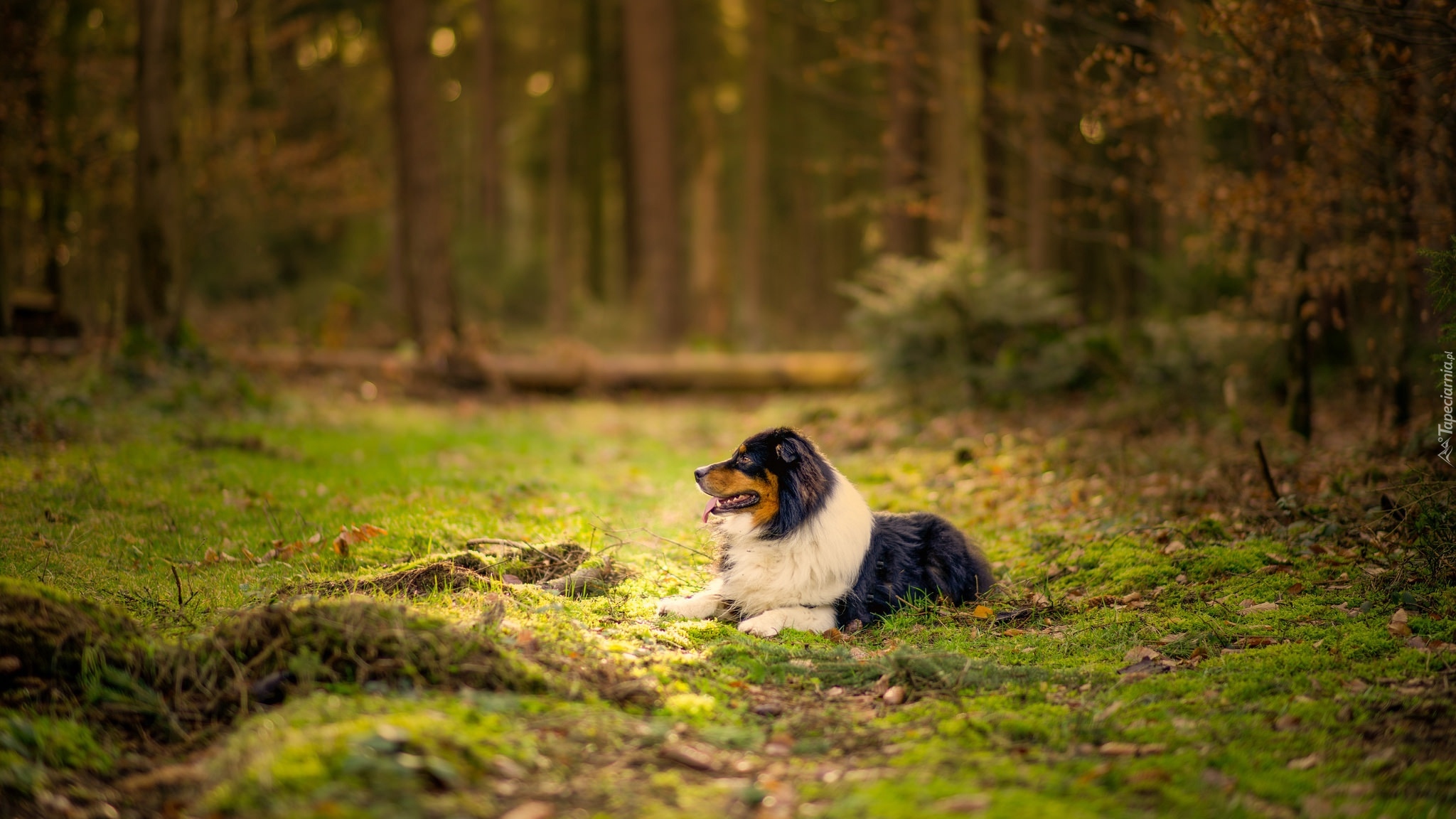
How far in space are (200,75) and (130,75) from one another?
1.92 meters

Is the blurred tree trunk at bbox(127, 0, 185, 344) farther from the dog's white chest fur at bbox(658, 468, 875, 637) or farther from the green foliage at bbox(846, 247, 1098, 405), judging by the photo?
the dog's white chest fur at bbox(658, 468, 875, 637)

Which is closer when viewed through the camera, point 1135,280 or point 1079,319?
point 1079,319

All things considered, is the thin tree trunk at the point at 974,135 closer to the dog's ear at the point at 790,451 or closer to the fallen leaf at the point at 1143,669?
the dog's ear at the point at 790,451

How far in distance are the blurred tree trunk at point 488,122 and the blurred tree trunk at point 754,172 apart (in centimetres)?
723

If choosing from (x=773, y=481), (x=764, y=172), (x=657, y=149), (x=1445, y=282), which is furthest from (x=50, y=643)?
(x=764, y=172)

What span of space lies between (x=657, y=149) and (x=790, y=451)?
18.4 metres

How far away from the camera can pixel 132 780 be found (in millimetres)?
3541

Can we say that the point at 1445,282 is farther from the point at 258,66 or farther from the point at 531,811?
the point at 258,66

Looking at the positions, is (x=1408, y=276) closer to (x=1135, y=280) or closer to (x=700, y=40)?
(x=1135, y=280)

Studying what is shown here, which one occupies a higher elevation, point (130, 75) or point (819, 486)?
point (130, 75)

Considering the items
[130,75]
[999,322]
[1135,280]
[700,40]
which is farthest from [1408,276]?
[700,40]

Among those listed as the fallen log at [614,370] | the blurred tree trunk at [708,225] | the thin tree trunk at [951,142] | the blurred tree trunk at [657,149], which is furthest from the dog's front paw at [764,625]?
the blurred tree trunk at [708,225]

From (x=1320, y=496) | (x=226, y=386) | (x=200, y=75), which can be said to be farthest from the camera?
(x=200, y=75)

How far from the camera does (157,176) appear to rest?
13.3m
